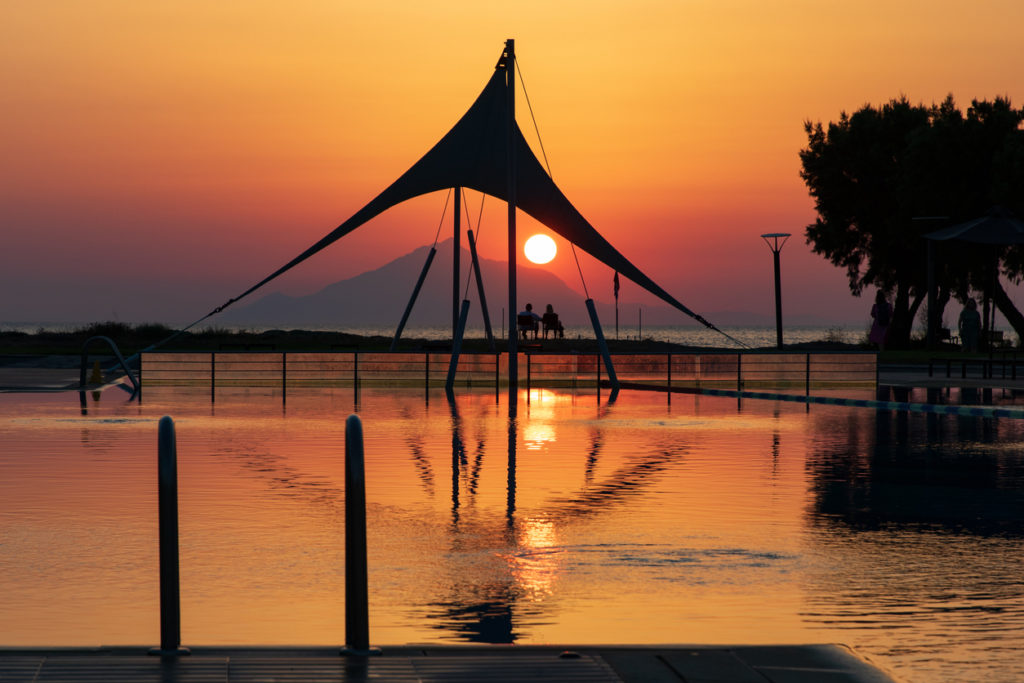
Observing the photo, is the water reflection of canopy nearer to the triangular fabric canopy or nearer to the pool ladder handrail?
the triangular fabric canopy

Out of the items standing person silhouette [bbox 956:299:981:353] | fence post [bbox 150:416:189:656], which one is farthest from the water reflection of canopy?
fence post [bbox 150:416:189:656]

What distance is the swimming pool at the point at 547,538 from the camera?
6.61 metres

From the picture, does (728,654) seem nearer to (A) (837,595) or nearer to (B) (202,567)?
(A) (837,595)

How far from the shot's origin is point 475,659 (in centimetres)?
538

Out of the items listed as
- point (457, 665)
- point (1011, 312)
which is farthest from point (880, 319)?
point (457, 665)

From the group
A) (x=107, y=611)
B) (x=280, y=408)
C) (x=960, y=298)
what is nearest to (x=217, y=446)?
(x=280, y=408)

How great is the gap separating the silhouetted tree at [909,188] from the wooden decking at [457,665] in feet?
159

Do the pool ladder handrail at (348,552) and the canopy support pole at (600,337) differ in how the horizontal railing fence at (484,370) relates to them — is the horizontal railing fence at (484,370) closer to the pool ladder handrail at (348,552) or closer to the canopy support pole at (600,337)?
the canopy support pole at (600,337)

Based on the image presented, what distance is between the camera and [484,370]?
100ft

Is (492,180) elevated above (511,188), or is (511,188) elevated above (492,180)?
(492,180)

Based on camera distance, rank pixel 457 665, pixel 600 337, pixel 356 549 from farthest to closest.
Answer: pixel 600 337
pixel 356 549
pixel 457 665

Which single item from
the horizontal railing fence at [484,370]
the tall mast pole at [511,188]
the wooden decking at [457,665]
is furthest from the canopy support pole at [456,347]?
the wooden decking at [457,665]

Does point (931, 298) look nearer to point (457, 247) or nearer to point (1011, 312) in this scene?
point (1011, 312)

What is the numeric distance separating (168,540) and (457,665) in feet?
4.62
